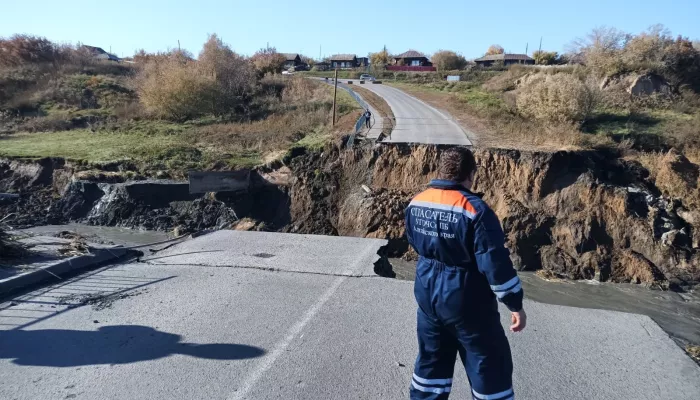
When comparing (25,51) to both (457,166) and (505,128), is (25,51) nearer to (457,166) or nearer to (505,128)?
(505,128)

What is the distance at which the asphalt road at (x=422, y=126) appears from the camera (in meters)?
19.0

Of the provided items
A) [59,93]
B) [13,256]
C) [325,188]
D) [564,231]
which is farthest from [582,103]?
[59,93]

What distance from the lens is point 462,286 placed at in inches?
126

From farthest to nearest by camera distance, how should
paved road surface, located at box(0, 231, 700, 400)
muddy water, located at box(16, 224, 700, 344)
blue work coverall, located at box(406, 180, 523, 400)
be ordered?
muddy water, located at box(16, 224, 700, 344)
paved road surface, located at box(0, 231, 700, 400)
blue work coverall, located at box(406, 180, 523, 400)

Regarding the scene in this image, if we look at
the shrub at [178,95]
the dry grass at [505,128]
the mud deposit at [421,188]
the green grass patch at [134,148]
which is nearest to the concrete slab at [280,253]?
the mud deposit at [421,188]

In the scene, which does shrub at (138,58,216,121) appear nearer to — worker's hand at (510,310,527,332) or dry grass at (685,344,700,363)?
dry grass at (685,344,700,363)

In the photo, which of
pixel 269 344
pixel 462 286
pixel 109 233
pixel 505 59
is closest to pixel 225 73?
pixel 109 233

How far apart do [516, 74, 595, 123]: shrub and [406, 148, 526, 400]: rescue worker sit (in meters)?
19.9

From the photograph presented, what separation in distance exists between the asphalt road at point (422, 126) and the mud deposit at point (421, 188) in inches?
61.6

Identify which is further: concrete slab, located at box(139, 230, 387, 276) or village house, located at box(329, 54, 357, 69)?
village house, located at box(329, 54, 357, 69)

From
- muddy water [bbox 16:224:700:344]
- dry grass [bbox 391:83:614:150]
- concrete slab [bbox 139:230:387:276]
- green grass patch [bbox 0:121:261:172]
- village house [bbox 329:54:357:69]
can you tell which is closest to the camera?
concrete slab [bbox 139:230:387:276]

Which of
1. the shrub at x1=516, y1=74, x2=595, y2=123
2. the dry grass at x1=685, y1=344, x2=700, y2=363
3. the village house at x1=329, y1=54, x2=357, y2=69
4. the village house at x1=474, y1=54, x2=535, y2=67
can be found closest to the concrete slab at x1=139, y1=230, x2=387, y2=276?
the dry grass at x1=685, y1=344, x2=700, y2=363

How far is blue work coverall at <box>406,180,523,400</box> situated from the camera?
3.10 meters

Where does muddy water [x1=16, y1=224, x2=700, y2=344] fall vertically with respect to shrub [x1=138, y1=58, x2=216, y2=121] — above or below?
below
